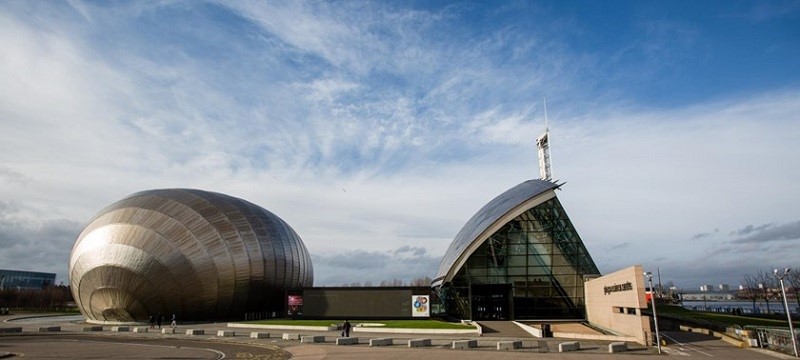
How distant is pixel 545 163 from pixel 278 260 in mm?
37609

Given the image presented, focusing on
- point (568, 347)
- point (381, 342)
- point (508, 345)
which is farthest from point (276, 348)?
point (568, 347)

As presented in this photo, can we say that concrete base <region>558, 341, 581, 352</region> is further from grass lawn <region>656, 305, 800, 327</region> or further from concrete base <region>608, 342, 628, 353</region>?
grass lawn <region>656, 305, 800, 327</region>

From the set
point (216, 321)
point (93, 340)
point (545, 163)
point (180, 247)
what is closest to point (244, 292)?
point (216, 321)

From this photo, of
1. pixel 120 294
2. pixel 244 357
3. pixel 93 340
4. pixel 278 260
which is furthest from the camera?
pixel 278 260

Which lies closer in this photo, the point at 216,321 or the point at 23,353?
the point at 23,353

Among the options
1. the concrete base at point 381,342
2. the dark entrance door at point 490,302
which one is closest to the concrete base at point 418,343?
the concrete base at point 381,342

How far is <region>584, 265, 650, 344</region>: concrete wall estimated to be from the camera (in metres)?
31.4

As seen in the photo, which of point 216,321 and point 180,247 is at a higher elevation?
point 180,247

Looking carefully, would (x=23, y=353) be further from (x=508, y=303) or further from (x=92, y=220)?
(x=508, y=303)

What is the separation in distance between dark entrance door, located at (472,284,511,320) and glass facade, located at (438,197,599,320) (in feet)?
2.33

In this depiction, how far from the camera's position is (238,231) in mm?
51938

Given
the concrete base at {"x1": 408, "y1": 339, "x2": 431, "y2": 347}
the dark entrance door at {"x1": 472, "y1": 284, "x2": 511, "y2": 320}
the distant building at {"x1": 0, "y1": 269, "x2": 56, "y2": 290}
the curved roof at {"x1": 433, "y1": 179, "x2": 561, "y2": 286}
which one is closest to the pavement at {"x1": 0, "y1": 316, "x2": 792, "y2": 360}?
the concrete base at {"x1": 408, "y1": 339, "x2": 431, "y2": 347}

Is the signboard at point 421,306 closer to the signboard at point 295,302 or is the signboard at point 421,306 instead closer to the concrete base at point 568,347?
the signboard at point 295,302

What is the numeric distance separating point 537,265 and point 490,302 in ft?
22.9
